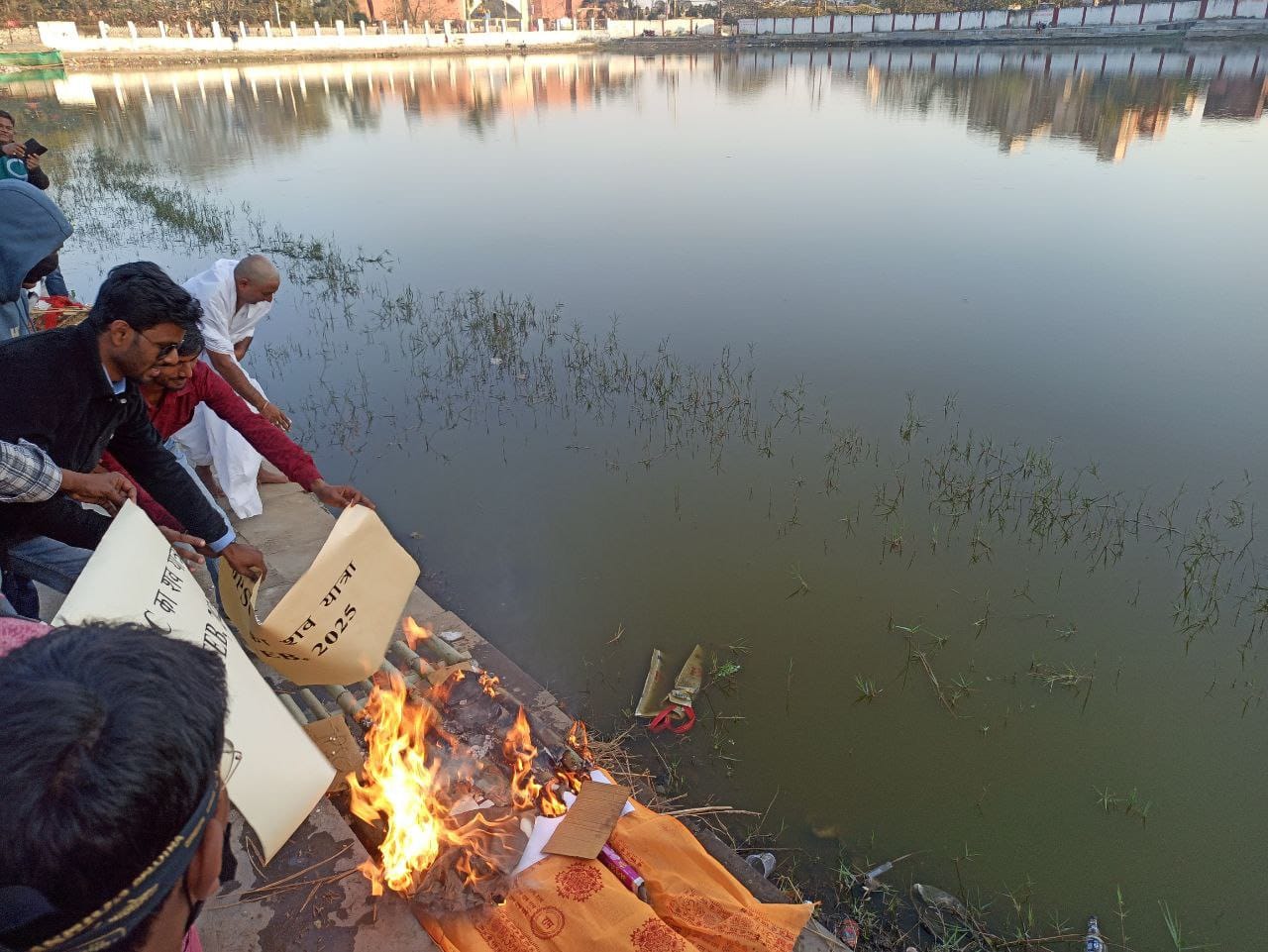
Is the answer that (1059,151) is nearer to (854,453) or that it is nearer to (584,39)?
(854,453)

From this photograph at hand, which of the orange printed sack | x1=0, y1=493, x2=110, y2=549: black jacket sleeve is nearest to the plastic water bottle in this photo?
the orange printed sack

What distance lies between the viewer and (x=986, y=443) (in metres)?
5.89

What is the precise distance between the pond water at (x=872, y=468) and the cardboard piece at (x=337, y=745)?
1449 mm

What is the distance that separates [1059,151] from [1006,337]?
11145 mm

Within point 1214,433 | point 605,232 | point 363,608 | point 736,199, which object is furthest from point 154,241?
point 1214,433

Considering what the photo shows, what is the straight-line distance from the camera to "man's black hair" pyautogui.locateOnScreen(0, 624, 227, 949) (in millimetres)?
739

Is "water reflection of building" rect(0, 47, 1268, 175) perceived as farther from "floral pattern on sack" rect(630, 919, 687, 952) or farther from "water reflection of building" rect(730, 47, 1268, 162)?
"floral pattern on sack" rect(630, 919, 687, 952)

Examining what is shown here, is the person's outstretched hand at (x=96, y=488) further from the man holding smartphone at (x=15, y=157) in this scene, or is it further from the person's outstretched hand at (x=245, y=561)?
the man holding smartphone at (x=15, y=157)

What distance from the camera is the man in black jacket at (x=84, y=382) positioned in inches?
86.8

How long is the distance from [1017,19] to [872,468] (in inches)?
1986

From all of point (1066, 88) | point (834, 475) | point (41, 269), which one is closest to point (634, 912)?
point (834, 475)

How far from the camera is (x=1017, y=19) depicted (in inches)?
1726

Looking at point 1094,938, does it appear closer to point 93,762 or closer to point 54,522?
point 93,762

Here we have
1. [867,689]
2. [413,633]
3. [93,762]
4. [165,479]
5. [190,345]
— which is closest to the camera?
[93,762]
